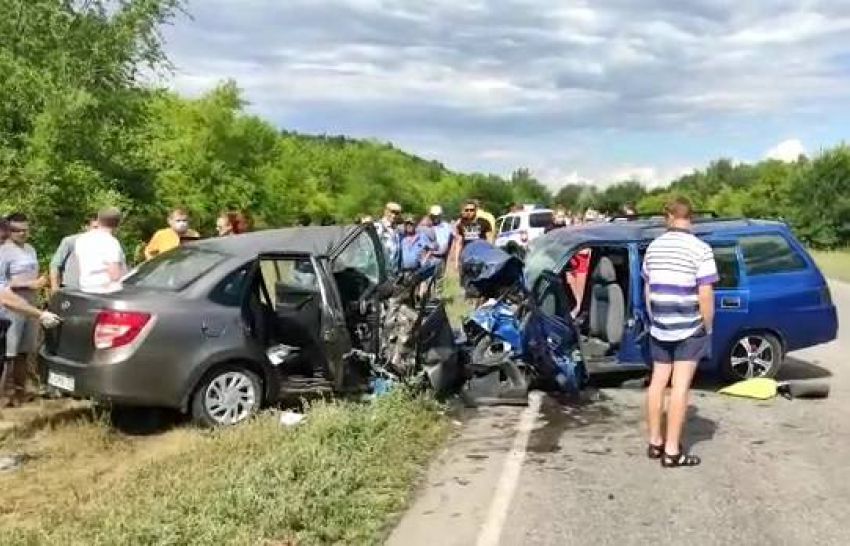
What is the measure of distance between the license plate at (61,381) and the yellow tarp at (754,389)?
582cm

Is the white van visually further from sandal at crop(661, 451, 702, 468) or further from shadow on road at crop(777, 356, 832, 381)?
sandal at crop(661, 451, 702, 468)

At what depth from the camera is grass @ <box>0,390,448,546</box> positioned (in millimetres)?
5234

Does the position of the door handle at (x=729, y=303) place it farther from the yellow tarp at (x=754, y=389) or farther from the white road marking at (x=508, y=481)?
the white road marking at (x=508, y=481)

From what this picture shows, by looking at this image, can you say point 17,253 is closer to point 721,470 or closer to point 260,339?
point 260,339

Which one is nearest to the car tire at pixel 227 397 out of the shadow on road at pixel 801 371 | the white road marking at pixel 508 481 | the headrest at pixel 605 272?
the white road marking at pixel 508 481

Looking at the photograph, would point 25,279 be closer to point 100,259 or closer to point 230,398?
point 100,259

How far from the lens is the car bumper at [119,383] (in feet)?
24.6

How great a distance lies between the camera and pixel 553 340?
9.30 m

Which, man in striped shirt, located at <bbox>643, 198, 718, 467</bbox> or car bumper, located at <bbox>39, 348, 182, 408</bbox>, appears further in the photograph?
car bumper, located at <bbox>39, 348, 182, 408</bbox>

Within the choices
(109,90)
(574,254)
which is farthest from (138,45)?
(574,254)

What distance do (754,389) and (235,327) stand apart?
483cm

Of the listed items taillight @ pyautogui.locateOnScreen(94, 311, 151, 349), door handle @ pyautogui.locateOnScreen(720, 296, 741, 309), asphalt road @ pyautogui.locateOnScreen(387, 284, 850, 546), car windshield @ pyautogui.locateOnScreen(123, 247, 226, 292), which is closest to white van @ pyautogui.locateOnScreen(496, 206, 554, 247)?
door handle @ pyautogui.locateOnScreen(720, 296, 741, 309)

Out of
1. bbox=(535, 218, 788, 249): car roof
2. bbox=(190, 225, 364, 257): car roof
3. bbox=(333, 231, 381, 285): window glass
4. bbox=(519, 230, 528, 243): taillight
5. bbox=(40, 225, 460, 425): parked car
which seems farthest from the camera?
bbox=(519, 230, 528, 243): taillight

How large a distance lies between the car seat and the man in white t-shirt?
4.58 meters
